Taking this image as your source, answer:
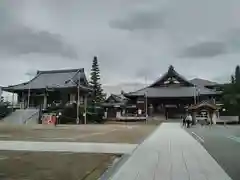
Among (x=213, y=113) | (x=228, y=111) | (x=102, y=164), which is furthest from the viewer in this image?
(x=228, y=111)

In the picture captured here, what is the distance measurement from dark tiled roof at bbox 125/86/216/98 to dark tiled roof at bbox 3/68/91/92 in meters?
10.2

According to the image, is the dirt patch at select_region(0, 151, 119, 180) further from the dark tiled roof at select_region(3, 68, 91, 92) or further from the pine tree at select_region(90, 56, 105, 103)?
the pine tree at select_region(90, 56, 105, 103)

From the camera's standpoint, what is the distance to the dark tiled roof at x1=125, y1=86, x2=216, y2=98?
205ft

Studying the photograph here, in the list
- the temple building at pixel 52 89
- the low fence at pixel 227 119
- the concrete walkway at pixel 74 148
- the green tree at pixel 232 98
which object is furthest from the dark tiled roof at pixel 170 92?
the concrete walkway at pixel 74 148

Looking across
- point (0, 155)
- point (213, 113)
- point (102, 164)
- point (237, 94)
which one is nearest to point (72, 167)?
point (102, 164)

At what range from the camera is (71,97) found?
198 ft

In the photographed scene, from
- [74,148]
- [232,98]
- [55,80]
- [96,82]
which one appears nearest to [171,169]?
[74,148]

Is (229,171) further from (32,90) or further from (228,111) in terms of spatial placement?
(32,90)

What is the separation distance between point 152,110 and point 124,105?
708cm

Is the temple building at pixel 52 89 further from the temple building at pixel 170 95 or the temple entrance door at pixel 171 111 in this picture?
the temple entrance door at pixel 171 111

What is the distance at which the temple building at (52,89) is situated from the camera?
59.5m

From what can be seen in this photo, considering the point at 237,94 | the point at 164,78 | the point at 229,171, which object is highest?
the point at 164,78

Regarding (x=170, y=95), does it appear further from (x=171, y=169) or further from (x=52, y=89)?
(x=171, y=169)

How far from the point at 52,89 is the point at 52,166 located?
51.7 metres
